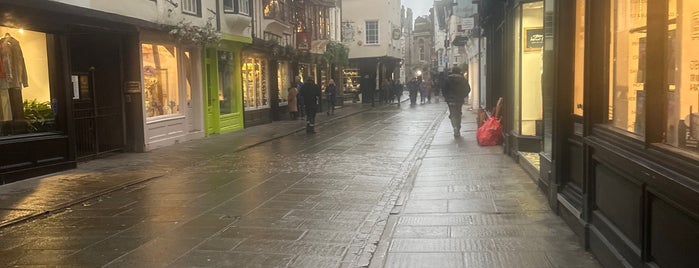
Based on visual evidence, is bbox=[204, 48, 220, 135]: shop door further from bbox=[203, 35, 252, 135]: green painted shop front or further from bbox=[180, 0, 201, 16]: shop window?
bbox=[180, 0, 201, 16]: shop window

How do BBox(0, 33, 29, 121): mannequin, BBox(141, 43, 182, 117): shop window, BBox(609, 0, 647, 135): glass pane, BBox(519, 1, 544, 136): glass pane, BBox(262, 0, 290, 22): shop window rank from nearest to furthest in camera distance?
1. BBox(609, 0, 647, 135): glass pane
2. BBox(0, 33, 29, 121): mannequin
3. BBox(519, 1, 544, 136): glass pane
4. BBox(141, 43, 182, 117): shop window
5. BBox(262, 0, 290, 22): shop window

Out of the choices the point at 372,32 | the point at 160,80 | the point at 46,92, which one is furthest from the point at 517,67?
the point at 372,32

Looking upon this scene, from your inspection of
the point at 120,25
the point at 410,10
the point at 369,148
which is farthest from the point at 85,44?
the point at 410,10

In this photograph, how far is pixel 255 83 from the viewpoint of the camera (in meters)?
23.2

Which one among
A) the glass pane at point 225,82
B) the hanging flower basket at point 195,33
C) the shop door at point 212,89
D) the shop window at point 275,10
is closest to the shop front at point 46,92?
the hanging flower basket at point 195,33

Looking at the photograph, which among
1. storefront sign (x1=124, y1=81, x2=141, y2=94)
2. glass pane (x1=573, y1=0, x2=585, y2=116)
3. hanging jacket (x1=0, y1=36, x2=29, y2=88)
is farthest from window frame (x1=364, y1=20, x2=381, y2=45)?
glass pane (x1=573, y1=0, x2=585, y2=116)

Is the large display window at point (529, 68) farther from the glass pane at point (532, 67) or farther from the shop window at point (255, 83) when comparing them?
the shop window at point (255, 83)

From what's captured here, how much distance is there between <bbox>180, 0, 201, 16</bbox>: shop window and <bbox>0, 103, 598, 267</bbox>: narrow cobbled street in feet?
17.6

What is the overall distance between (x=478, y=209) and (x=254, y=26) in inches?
649

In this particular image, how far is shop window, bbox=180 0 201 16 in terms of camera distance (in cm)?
1695

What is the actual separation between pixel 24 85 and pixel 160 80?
5.42 metres

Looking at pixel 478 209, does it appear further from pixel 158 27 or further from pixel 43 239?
pixel 158 27

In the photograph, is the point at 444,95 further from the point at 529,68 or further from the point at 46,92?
the point at 46,92

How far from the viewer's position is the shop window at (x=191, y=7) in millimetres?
16953
